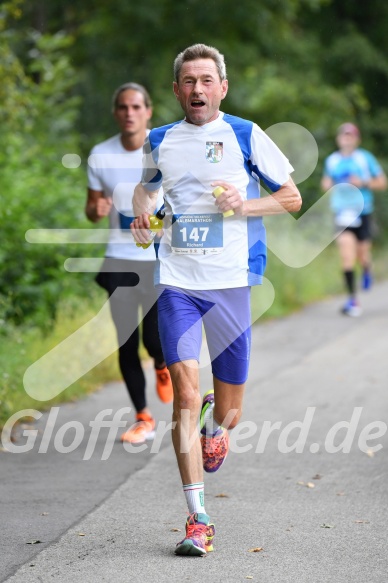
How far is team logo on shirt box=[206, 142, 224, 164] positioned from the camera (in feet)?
18.6

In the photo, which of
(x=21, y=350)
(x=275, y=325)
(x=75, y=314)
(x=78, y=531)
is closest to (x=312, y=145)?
(x=275, y=325)

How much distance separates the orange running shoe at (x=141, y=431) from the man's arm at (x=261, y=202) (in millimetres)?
2779

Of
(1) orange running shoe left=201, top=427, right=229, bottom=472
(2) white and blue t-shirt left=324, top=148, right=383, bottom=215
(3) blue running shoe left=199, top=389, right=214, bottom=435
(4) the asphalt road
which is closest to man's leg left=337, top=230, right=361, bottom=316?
(2) white and blue t-shirt left=324, top=148, right=383, bottom=215

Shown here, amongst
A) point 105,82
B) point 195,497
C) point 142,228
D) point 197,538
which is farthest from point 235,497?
point 105,82

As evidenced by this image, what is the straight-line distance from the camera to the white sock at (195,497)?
17.6 ft

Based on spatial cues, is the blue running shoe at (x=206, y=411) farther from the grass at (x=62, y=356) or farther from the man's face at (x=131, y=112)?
the grass at (x=62, y=356)

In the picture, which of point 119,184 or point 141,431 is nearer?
point 119,184

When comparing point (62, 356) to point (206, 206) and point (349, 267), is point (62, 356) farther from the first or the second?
point (349, 267)

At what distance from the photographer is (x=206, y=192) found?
5.68 metres

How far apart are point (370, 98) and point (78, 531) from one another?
29.1 m

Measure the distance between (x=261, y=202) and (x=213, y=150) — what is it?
33 centimetres

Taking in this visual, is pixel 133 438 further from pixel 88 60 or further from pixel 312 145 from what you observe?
pixel 88 60

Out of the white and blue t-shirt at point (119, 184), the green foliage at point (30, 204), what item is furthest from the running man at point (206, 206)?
the green foliage at point (30, 204)

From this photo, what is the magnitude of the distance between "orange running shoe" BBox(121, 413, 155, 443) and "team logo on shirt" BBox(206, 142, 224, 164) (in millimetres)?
2882
